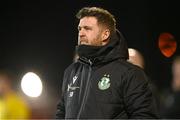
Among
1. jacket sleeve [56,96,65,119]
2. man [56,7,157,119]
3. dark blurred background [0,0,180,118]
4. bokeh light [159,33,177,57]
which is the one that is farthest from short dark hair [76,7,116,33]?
dark blurred background [0,0,180,118]

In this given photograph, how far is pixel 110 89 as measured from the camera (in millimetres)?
2793

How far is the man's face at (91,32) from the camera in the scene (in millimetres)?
2918

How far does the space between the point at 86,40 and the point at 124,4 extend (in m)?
5.62

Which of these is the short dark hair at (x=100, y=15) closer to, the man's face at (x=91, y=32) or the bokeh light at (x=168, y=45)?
the man's face at (x=91, y=32)

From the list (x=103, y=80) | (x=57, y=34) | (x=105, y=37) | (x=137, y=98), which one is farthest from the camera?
(x=57, y=34)

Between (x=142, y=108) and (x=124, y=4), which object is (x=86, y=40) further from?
(x=124, y=4)

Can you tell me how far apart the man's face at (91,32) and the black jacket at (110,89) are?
0.22 feet

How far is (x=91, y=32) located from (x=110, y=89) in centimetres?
39

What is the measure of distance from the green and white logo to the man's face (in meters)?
0.22

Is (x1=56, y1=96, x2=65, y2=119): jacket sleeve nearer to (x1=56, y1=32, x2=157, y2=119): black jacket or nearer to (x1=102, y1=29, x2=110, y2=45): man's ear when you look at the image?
(x1=56, y1=32, x2=157, y2=119): black jacket

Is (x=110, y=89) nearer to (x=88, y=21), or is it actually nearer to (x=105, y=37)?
(x=105, y=37)

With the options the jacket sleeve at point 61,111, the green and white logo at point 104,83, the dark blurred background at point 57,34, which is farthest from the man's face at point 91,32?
the dark blurred background at point 57,34

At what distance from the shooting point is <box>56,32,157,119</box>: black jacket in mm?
2750

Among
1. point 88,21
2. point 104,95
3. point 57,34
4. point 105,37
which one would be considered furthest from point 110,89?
point 57,34
